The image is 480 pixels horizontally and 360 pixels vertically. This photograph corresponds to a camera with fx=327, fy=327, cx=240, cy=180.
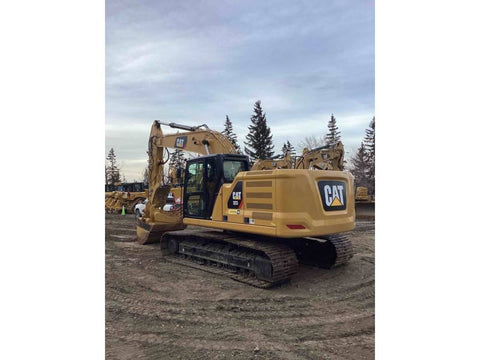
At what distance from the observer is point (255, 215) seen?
19.6 ft

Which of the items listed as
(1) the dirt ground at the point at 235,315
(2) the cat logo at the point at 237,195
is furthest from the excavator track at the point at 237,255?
(2) the cat logo at the point at 237,195

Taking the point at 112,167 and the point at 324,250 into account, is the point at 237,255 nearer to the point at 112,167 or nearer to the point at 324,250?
the point at 324,250

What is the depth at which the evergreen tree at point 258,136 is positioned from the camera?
3531 centimetres

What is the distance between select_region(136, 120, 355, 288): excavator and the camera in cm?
557

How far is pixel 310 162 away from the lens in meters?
12.4

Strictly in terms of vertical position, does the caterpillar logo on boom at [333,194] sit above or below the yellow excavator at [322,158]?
below

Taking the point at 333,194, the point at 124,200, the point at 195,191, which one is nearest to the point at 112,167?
the point at 124,200

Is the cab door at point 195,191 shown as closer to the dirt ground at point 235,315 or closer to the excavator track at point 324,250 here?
the dirt ground at point 235,315

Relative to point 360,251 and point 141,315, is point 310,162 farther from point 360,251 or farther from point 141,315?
point 141,315

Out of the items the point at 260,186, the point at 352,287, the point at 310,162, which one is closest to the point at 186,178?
the point at 260,186

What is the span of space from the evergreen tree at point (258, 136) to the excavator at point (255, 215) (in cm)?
2633

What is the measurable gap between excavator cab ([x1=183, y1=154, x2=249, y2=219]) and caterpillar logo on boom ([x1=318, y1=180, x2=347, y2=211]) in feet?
6.83

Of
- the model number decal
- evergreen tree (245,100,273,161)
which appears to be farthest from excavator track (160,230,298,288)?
evergreen tree (245,100,273,161)

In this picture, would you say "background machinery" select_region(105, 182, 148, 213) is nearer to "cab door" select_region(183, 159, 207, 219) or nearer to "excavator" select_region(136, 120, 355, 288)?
"excavator" select_region(136, 120, 355, 288)
